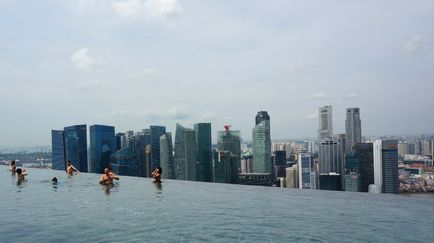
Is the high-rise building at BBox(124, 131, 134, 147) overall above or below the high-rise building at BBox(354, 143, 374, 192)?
above

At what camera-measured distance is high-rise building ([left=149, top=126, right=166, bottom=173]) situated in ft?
570

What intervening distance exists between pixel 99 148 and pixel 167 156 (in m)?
30.6

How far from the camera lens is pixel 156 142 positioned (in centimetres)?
18112

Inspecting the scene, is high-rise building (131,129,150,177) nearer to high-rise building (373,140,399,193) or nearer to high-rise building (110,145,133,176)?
high-rise building (110,145,133,176)

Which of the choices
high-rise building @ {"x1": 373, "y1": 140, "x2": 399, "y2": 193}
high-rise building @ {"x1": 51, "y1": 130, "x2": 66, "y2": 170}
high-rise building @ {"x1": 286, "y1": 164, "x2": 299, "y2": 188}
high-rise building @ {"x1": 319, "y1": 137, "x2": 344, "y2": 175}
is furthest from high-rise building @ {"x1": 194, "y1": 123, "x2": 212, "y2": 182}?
high-rise building @ {"x1": 373, "y1": 140, "x2": 399, "y2": 193}

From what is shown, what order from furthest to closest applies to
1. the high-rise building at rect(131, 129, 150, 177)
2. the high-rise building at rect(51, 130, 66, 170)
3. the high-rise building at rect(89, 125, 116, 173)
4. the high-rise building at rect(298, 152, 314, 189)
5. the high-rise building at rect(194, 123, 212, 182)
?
1. the high-rise building at rect(194, 123, 212, 182)
2. the high-rise building at rect(89, 125, 116, 173)
3. the high-rise building at rect(298, 152, 314, 189)
4. the high-rise building at rect(131, 129, 150, 177)
5. the high-rise building at rect(51, 130, 66, 170)

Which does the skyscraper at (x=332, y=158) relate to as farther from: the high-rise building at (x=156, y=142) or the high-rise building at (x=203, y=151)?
the high-rise building at (x=156, y=142)

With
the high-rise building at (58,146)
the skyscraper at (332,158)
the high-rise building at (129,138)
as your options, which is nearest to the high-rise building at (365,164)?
the skyscraper at (332,158)

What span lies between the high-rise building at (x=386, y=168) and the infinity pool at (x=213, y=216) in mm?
117698

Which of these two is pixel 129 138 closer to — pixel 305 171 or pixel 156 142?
pixel 156 142

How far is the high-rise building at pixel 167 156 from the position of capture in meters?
172

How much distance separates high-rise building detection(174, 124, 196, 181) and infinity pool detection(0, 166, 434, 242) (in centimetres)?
14208

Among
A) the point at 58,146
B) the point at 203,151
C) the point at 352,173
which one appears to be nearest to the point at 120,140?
the point at 58,146

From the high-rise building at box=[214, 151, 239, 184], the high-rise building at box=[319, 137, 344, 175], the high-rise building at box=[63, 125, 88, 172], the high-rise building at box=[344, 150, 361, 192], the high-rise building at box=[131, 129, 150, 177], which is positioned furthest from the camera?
the high-rise building at box=[214, 151, 239, 184]
